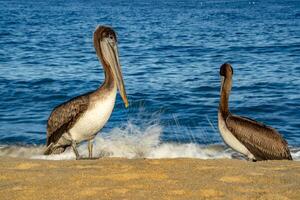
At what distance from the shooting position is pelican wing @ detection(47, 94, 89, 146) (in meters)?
6.52

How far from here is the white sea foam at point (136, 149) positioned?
10.3 meters

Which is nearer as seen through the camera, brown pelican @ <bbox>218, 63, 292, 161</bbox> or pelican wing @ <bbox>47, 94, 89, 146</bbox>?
pelican wing @ <bbox>47, 94, 89, 146</bbox>

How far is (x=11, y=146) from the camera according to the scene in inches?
469

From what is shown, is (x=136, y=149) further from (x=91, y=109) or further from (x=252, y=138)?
(x=91, y=109)

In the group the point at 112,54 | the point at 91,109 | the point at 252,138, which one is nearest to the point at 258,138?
the point at 252,138

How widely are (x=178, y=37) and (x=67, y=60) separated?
39.9 feet

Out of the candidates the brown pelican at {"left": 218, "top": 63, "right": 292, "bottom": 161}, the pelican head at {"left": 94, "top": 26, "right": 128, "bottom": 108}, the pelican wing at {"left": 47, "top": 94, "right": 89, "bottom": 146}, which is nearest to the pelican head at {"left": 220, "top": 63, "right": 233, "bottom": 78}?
the brown pelican at {"left": 218, "top": 63, "right": 292, "bottom": 161}

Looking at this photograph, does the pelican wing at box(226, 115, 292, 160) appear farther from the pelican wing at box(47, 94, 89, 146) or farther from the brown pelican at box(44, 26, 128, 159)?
the pelican wing at box(47, 94, 89, 146)

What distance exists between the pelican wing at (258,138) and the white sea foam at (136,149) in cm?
278

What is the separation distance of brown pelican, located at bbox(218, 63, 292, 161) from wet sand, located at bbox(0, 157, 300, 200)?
1308 mm

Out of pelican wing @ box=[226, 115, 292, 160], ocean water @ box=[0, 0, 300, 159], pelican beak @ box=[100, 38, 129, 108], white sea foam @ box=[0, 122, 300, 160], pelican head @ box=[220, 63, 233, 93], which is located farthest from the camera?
ocean water @ box=[0, 0, 300, 159]

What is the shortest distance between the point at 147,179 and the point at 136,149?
521 cm

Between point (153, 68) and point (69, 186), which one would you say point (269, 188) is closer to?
point (69, 186)

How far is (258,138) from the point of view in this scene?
7547mm
